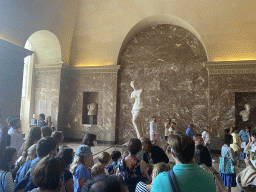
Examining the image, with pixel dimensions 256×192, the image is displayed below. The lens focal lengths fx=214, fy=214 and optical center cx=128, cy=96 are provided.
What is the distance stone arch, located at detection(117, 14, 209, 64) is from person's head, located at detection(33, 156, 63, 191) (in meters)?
10.5

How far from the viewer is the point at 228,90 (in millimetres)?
10250

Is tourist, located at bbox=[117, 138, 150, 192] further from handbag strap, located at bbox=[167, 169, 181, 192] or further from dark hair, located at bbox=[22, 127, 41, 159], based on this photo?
dark hair, located at bbox=[22, 127, 41, 159]

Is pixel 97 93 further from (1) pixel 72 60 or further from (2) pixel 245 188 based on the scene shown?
(2) pixel 245 188

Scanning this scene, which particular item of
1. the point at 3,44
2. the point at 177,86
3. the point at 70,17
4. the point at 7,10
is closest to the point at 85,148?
the point at 3,44

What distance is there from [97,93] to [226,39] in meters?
7.44

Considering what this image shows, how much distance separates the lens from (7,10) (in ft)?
27.2

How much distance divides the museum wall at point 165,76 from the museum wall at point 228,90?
0.51 m

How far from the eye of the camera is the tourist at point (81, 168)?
268 cm

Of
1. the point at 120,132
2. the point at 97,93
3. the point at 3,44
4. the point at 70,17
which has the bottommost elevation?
the point at 120,132

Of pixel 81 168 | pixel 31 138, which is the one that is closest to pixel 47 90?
pixel 31 138

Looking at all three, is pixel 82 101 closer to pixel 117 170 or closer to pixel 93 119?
pixel 93 119

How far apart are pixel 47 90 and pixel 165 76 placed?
6.72 metres

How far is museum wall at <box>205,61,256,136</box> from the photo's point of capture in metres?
10.1

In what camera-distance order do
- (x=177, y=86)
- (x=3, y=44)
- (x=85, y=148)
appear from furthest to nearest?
1. (x=177, y=86)
2. (x=3, y=44)
3. (x=85, y=148)
